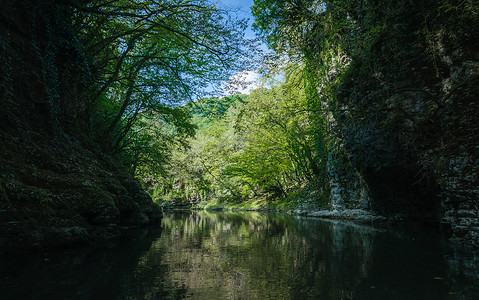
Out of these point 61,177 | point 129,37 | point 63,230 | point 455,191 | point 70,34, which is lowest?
point 63,230

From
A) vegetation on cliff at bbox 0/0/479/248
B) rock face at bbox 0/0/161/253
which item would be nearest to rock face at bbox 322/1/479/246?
vegetation on cliff at bbox 0/0/479/248

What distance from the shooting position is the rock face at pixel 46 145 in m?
3.82

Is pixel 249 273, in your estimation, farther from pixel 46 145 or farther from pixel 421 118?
pixel 46 145

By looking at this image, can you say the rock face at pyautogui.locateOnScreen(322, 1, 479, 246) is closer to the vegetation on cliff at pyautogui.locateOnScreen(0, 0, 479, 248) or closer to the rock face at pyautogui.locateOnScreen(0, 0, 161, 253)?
the vegetation on cliff at pyautogui.locateOnScreen(0, 0, 479, 248)

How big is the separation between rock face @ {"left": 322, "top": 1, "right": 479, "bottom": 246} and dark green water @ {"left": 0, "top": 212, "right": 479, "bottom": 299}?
125 cm

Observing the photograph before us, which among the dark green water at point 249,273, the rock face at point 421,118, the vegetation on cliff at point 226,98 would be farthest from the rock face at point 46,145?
the rock face at point 421,118

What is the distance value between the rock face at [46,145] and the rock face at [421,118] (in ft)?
17.2

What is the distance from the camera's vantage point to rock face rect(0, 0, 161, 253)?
3.82 m

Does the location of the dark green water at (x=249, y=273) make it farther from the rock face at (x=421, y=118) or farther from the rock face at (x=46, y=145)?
the rock face at (x=421, y=118)

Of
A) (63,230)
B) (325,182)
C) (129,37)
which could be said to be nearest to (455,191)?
(63,230)

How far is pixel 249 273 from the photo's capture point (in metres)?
3.04

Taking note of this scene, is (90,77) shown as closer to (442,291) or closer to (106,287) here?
(106,287)

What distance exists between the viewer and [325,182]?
13008 millimetres

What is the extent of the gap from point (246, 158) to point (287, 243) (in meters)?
13.8
